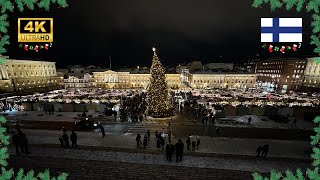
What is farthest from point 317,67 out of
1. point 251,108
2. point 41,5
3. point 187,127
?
point 41,5

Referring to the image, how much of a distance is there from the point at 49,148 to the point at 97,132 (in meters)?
6.13

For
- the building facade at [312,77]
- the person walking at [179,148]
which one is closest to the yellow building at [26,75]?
the person walking at [179,148]

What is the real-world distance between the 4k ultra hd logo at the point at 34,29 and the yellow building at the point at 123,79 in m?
98.3

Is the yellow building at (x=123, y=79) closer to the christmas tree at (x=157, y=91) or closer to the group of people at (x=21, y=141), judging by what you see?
the christmas tree at (x=157, y=91)

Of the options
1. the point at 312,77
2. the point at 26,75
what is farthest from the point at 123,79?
the point at 312,77

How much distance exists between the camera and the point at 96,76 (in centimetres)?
10762

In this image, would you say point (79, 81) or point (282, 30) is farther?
point (79, 81)

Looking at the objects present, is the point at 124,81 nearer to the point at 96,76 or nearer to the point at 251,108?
the point at 96,76

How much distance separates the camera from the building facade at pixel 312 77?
Result: 7574 cm

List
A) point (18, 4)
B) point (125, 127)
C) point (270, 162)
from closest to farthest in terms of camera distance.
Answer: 1. point (18, 4)
2. point (270, 162)
3. point (125, 127)

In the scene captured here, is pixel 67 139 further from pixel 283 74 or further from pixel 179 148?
pixel 283 74

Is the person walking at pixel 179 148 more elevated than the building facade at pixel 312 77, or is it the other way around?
the building facade at pixel 312 77

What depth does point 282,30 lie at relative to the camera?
484 centimetres

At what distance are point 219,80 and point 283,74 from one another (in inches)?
1307
